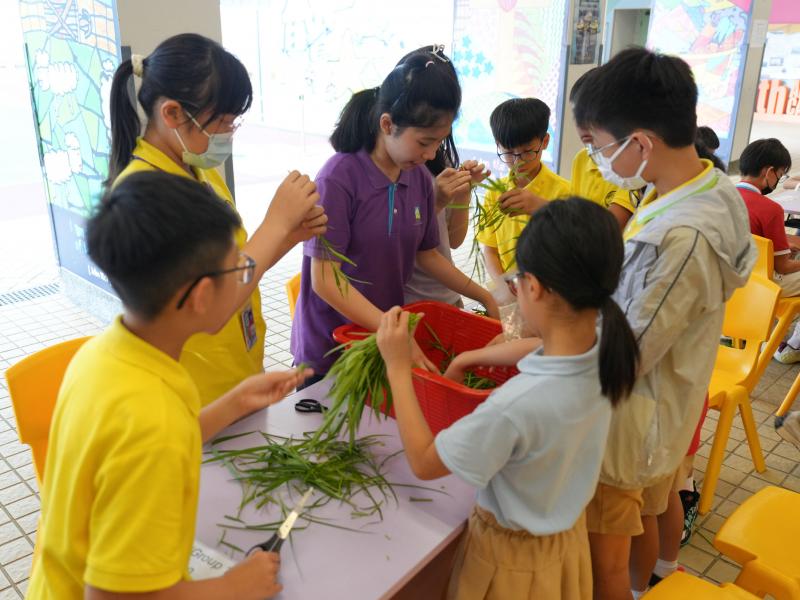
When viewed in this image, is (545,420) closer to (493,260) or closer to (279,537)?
(279,537)

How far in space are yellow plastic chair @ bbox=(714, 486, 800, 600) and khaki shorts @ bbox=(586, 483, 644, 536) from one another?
0.72 ft

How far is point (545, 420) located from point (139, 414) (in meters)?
0.73

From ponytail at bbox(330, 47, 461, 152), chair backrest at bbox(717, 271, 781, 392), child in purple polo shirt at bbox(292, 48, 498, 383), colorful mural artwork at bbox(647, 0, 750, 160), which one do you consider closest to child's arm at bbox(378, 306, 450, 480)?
child in purple polo shirt at bbox(292, 48, 498, 383)

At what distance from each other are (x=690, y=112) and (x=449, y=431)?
97cm

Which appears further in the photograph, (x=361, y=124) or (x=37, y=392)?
(x=361, y=124)

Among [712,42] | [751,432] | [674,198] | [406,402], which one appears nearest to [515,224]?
[674,198]

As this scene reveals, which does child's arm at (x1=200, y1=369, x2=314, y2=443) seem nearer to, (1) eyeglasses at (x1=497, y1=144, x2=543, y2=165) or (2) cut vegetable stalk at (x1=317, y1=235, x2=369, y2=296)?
(2) cut vegetable stalk at (x1=317, y1=235, x2=369, y2=296)

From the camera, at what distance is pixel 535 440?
1.24 metres

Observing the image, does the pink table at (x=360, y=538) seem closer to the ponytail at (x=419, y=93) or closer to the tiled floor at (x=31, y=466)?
the ponytail at (x=419, y=93)

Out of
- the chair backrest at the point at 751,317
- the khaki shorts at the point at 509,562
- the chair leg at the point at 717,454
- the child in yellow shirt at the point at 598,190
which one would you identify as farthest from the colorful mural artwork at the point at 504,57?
the khaki shorts at the point at 509,562

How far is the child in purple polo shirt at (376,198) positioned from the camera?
1.82 m

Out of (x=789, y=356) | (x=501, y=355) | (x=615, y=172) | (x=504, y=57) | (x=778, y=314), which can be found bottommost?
(x=789, y=356)

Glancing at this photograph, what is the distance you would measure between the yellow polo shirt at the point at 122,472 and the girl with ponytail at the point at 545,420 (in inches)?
20.7

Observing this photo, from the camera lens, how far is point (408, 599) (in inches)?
65.0
